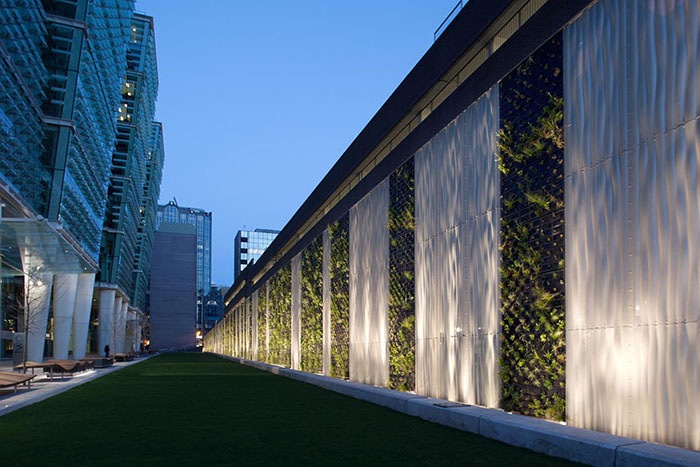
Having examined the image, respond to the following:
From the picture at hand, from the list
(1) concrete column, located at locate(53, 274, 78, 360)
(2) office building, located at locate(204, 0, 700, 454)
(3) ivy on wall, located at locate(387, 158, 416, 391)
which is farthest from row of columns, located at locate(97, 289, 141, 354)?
(2) office building, located at locate(204, 0, 700, 454)

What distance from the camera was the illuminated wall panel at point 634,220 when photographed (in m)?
6.30

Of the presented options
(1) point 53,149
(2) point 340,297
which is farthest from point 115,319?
(2) point 340,297

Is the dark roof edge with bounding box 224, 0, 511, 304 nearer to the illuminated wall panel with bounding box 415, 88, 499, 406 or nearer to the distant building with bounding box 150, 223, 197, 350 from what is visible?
the illuminated wall panel with bounding box 415, 88, 499, 406

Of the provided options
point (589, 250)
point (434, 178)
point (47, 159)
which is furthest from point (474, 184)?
point (47, 159)

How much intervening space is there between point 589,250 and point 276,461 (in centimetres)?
453

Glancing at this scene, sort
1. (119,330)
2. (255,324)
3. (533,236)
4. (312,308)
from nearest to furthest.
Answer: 1. (533,236)
2. (312,308)
3. (255,324)
4. (119,330)

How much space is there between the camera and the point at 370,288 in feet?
56.0

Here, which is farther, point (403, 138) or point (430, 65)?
point (403, 138)

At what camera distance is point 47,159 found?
34.8 m

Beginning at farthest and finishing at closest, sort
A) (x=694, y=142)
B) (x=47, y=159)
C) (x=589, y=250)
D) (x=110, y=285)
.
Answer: (x=110, y=285), (x=47, y=159), (x=589, y=250), (x=694, y=142)

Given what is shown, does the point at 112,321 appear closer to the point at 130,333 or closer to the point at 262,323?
the point at 262,323

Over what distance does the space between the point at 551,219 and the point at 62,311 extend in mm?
38116

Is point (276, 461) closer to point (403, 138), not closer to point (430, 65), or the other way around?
point (430, 65)

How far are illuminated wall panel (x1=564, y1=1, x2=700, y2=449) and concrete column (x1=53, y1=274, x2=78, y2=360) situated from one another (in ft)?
126
